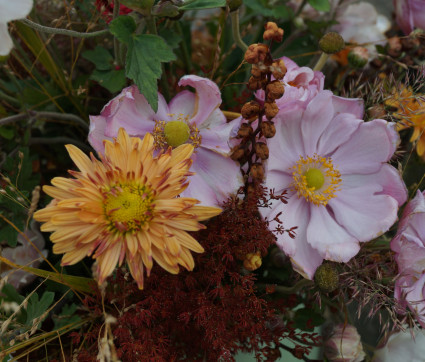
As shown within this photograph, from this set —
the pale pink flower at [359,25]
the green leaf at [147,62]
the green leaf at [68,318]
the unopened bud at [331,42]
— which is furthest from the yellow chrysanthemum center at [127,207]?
the pale pink flower at [359,25]

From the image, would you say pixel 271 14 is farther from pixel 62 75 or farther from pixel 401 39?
pixel 62 75

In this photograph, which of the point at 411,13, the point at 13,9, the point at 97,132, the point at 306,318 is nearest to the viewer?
the point at 13,9

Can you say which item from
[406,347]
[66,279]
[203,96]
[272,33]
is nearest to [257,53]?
[272,33]

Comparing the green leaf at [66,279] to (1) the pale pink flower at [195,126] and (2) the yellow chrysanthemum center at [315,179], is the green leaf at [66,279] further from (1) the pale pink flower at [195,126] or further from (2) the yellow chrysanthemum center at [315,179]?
(2) the yellow chrysanthemum center at [315,179]

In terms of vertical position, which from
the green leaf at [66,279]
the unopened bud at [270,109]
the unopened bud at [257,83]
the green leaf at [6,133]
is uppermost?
the unopened bud at [257,83]

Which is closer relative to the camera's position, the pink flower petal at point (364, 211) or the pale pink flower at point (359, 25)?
the pink flower petal at point (364, 211)

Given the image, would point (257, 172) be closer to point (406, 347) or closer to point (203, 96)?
point (203, 96)

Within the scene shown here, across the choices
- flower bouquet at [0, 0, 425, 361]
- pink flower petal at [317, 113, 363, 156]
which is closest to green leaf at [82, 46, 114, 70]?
flower bouquet at [0, 0, 425, 361]
